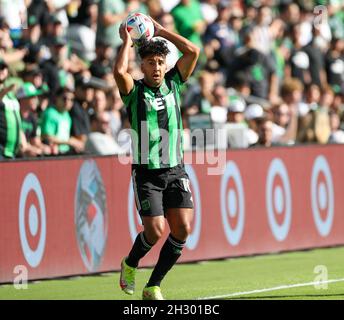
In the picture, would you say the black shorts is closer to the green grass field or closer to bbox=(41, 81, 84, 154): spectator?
the green grass field

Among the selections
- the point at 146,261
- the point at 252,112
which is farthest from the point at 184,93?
the point at 146,261

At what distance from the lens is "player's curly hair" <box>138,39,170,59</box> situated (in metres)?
11.3

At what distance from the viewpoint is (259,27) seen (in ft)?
76.0

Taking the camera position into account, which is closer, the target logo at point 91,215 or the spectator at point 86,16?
the target logo at point 91,215

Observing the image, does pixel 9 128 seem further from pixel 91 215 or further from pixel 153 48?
pixel 153 48

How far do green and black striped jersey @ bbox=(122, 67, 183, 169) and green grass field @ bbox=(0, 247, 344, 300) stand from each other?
4.92ft

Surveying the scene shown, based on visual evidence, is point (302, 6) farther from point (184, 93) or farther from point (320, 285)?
point (320, 285)

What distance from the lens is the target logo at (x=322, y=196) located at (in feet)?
60.2

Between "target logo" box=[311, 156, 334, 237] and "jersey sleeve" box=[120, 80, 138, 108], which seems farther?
"target logo" box=[311, 156, 334, 237]

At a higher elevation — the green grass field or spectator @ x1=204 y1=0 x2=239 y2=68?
spectator @ x1=204 y1=0 x2=239 y2=68

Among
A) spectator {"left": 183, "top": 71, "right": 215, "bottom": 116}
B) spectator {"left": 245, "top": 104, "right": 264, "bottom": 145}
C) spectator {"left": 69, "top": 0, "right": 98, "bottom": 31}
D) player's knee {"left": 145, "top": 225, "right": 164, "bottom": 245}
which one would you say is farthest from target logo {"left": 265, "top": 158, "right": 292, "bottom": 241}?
player's knee {"left": 145, "top": 225, "right": 164, "bottom": 245}

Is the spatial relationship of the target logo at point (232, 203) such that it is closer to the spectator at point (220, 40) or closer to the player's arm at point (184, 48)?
the player's arm at point (184, 48)

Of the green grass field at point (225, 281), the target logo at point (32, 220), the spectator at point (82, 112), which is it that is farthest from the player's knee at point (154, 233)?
the spectator at point (82, 112)

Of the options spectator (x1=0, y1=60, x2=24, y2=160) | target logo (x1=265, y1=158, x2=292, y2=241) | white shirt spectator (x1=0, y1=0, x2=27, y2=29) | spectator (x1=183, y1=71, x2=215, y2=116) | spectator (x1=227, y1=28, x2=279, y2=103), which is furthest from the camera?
spectator (x1=227, y1=28, x2=279, y2=103)
